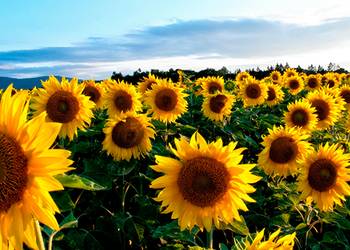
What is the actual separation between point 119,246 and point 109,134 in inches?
61.6

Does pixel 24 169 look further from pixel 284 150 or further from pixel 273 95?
pixel 273 95

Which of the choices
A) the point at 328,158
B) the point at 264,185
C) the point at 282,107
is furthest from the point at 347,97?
the point at 328,158

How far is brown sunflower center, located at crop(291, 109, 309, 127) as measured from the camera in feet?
27.3

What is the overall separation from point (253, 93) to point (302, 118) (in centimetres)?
→ 288

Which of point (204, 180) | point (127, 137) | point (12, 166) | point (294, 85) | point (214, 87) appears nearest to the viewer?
point (12, 166)

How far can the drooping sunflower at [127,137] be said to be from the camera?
602cm

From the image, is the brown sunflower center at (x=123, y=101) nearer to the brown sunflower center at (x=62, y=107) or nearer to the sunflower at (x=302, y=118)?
the brown sunflower center at (x=62, y=107)

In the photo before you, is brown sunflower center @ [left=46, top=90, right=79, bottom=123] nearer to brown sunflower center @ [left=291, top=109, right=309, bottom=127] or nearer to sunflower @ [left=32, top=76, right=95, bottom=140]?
sunflower @ [left=32, top=76, right=95, bottom=140]

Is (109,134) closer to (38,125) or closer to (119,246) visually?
(119,246)

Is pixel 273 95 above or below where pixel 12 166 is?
below

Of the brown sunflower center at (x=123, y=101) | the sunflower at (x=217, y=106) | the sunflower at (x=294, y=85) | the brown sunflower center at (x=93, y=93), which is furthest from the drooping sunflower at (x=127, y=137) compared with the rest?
the sunflower at (x=294, y=85)

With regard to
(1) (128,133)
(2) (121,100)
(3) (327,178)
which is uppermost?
(2) (121,100)

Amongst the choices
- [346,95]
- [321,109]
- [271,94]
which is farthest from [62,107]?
[346,95]

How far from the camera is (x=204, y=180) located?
363cm
